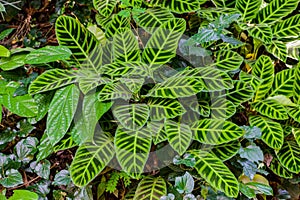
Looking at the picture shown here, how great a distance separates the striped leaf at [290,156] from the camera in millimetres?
1364

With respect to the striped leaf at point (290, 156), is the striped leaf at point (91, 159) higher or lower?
higher

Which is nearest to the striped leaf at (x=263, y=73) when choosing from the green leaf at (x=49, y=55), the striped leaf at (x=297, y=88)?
the striped leaf at (x=297, y=88)

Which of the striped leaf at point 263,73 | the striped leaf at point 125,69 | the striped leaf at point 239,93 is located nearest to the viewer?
the striped leaf at point 125,69

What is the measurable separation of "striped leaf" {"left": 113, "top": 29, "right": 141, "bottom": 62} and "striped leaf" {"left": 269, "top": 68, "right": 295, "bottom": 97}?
2.03 ft

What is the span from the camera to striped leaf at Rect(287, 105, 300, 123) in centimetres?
140

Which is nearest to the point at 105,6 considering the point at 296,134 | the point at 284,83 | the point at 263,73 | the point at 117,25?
the point at 117,25

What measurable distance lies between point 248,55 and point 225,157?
0.58 meters

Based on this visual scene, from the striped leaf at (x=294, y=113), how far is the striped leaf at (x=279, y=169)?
0.64 feet

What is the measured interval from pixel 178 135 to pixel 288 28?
0.76 meters

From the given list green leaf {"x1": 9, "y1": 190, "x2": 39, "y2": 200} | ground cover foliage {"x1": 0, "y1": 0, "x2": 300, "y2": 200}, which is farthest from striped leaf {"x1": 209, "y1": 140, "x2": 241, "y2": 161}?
green leaf {"x1": 9, "y1": 190, "x2": 39, "y2": 200}

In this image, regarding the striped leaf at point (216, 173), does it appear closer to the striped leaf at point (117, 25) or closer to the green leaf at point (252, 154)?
the green leaf at point (252, 154)

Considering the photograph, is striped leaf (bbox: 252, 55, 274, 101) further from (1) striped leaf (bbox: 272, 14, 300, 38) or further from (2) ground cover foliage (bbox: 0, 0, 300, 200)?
(1) striped leaf (bbox: 272, 14, 300, 38)

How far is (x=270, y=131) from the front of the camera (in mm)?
1358

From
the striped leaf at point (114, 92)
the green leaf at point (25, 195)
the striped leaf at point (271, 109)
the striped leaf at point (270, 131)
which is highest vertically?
the striped leaf at point (114, 92)
